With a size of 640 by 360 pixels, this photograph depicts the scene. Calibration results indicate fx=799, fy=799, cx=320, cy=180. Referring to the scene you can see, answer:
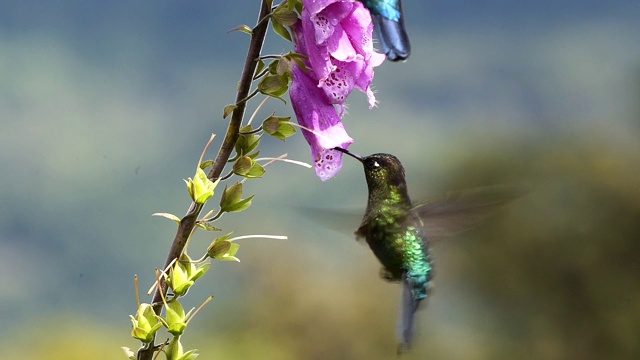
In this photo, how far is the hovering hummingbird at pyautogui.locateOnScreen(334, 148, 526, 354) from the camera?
1120 millimetres

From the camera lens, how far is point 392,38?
82cm

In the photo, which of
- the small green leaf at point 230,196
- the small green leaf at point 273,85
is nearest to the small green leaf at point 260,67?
the small green leaf at point 273,85

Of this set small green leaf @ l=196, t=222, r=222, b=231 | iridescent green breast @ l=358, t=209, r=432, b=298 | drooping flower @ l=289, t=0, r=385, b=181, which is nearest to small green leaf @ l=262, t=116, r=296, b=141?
drooping flower @ l=289, t=0, r=385, b=181

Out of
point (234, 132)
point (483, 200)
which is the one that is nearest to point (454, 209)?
point (483, 200)

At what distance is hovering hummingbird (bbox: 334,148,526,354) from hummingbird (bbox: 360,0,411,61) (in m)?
0.30

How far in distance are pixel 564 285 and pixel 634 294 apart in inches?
12.0

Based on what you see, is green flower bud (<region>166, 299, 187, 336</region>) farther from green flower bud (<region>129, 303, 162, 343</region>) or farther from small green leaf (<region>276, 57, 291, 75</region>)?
small green leaf (<region>276, 57, 291, 75</region>)

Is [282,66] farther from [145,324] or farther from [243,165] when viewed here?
[145,324]

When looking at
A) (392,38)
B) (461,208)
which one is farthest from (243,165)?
(461,208)

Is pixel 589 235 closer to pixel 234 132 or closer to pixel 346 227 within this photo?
pixel 346 227

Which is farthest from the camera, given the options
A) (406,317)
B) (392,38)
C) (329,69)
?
(406,317)

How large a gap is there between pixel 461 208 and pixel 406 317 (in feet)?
0.56

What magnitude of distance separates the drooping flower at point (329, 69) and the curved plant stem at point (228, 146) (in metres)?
0.06

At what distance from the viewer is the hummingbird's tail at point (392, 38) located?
31.7 inches
